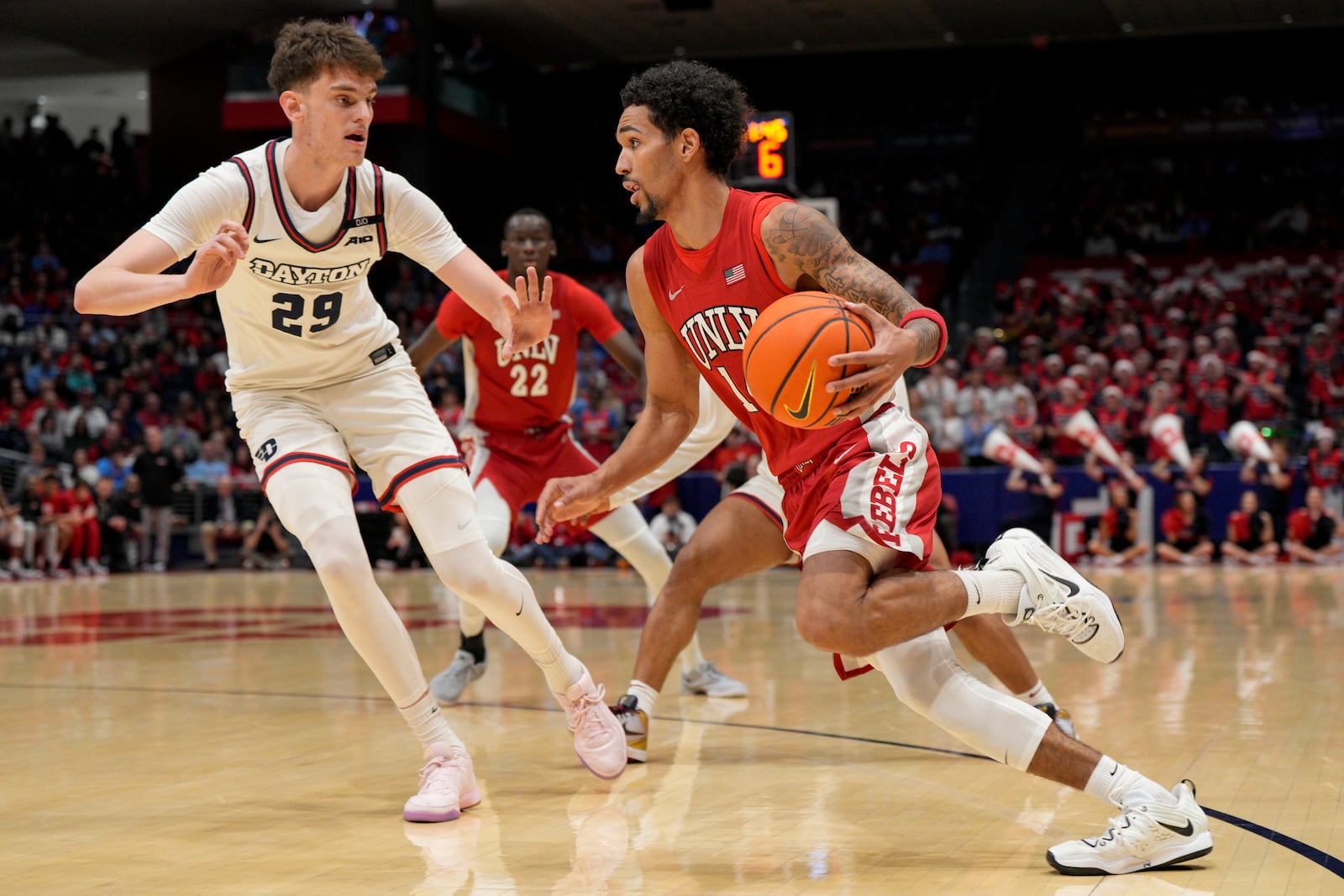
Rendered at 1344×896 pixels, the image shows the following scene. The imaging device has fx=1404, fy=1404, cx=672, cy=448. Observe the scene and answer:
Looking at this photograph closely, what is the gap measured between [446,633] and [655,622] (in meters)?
4.17

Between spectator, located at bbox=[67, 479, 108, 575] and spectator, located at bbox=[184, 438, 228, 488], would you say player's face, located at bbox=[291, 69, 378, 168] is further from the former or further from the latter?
spectator, located at bbox=[184, 438, 228, 488]

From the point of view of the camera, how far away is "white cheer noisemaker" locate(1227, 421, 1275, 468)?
15344mm

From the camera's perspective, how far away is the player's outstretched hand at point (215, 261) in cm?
374

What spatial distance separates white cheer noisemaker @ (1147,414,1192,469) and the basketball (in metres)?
13.0

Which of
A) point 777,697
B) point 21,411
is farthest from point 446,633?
point 21,411

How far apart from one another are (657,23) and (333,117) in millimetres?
23043

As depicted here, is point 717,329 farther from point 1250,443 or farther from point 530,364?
point 1250,443

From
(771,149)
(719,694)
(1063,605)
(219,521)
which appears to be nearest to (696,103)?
(1063,605)

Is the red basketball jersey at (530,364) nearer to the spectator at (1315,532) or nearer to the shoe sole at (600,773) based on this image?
the shoe sole at (600,773)

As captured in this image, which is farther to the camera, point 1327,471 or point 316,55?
point 1327,471

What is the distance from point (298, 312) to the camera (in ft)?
Result: 14.8

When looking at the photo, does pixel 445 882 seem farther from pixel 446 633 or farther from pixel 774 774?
pixel 446 633

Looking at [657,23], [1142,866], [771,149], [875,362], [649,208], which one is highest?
[657,23]

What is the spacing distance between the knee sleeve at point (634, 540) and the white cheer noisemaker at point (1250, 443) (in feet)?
35.5
